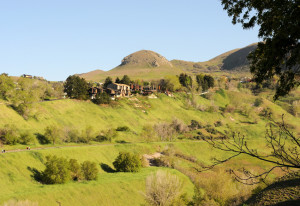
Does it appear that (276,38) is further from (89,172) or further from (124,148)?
(124,148)

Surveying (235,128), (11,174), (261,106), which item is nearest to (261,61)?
(11,174)

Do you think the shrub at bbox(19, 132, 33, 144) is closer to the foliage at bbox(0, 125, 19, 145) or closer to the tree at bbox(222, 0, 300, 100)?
the foliage at bbox(0, 125, 19, 145)

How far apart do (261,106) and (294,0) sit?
191403 mm

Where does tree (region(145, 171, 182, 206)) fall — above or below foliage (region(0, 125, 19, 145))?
below

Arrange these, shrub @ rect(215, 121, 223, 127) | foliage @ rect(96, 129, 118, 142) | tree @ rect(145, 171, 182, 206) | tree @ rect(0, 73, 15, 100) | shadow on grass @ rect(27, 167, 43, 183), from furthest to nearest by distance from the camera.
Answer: shrub @ rect(215, 121, 223, 127) → tree @ rect(0, 73, 15, 100) → foliage @ rect(96, 129, 118, 142) → shadow on grass @ rect(27, 167, 43, 183) → tree @ rect(145, 171, 182, 206)

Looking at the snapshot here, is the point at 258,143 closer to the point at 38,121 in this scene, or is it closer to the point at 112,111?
the point at 112,111

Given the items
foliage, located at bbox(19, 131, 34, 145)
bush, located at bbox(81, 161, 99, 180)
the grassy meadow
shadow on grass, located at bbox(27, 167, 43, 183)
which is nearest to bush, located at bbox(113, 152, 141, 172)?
the grassy meadow

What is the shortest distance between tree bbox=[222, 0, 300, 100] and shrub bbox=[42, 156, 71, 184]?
182 feet

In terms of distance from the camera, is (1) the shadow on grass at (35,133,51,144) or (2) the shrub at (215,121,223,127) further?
(2) the shrub at (215,121,223,127)

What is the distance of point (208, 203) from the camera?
50969mm

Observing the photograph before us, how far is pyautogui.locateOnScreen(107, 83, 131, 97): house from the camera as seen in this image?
15929 cm

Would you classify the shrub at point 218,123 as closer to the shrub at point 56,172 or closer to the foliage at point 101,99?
the foliage at point 101,99

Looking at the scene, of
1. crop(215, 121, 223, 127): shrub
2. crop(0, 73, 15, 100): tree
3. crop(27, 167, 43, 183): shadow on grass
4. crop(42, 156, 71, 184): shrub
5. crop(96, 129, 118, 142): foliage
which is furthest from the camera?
crop(215, 121, 223, 127): shrub

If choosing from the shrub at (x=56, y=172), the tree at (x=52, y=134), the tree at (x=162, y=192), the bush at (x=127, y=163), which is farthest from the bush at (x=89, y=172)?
the tree at (x=52, y=134)
